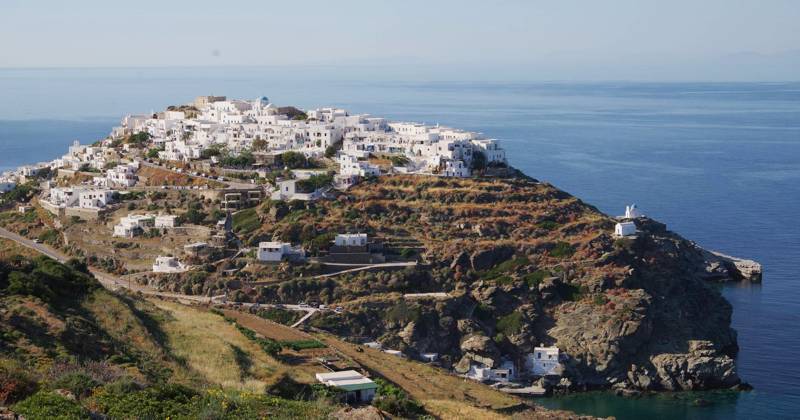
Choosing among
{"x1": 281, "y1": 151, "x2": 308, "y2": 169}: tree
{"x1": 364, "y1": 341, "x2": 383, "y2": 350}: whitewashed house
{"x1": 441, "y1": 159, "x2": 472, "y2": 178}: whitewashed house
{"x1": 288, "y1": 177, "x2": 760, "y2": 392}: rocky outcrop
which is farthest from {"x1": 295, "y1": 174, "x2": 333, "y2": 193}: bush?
{"x1": 364, "y1": 341, "x2": 383, "y2": 350}: whitewashed house

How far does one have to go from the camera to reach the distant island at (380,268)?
96.5ft

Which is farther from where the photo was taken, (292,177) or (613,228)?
(292,177)

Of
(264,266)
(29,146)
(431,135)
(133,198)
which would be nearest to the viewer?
(264,266)

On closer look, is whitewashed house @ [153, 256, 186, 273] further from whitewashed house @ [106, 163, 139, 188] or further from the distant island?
whitewashed house @ [106, 163, 139, 188]

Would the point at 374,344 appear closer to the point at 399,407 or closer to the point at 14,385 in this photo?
the point at 399,407

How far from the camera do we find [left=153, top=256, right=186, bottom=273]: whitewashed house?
4556cm

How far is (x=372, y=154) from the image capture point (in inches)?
2202

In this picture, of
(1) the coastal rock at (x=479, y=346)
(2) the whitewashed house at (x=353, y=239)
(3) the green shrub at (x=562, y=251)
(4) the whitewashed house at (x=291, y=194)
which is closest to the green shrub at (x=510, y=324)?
(1) the coastal rock at (x=479, y=346)

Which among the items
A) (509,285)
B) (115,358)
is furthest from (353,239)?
(115,358)

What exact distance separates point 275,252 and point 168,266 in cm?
525

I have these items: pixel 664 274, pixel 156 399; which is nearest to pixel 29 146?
pixel 664 274

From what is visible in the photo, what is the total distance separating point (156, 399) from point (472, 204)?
114 feet

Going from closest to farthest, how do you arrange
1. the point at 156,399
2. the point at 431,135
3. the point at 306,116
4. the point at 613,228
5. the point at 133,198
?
the point at 156,399, the point at 613,228, the point at 133,198, the point at 431,135, the point at 306,116

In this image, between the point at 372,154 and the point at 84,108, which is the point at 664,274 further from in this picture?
the point at 84,108
